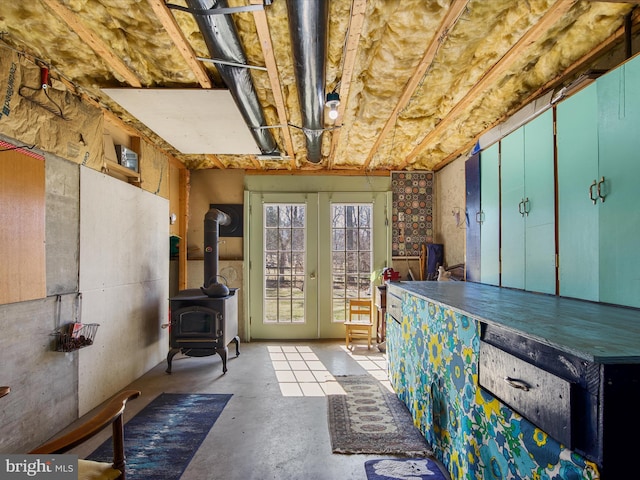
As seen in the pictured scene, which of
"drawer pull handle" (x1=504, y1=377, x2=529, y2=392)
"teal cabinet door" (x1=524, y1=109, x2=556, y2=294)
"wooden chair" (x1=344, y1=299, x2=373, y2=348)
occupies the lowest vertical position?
"wooden chair" (x1=344, y1=299, x2=373, y2=348)

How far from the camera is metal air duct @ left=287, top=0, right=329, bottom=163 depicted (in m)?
1.65

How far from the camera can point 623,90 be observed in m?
1.64

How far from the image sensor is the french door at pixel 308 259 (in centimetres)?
529

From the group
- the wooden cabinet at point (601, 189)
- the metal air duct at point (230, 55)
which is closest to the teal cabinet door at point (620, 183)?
the wooden cabinet at point (601, 189)

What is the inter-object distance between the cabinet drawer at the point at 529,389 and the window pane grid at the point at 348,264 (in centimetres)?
379

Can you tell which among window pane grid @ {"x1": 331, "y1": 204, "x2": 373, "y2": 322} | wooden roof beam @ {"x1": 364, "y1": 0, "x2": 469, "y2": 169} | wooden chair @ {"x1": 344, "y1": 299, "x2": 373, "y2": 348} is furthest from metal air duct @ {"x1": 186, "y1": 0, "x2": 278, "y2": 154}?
wooden chair @ {"x1": 344, "y1": 299, "x2": 373, "y2": 348}

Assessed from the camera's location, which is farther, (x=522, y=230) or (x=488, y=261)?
(x=488, y=261)

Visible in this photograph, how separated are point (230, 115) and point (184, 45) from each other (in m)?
0.90

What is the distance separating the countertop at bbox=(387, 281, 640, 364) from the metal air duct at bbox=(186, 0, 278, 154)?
6.11 feet

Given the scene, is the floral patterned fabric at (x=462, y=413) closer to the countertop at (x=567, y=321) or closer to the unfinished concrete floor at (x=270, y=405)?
the countertop at (x=567, y=321)

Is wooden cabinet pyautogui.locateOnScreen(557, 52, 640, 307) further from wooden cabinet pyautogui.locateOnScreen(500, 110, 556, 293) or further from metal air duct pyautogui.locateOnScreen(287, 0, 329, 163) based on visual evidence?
metal air duct pyautogui.locateOnScreen(287, 0, 329, 163)

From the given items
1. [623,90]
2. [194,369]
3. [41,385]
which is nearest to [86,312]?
[41,385]

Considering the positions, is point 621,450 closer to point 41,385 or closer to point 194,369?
point 41,385

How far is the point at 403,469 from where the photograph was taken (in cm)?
209
